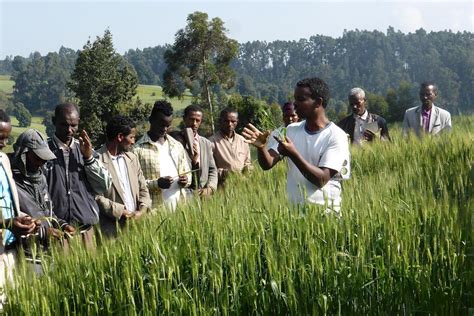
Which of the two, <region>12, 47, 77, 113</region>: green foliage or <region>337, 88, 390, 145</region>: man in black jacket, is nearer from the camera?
<region>337, 88, 390, 145</region>: man in black jacket

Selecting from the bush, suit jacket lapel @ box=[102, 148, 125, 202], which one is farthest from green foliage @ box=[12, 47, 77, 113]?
suit jacket lapel @ box=[102, 148, 125, 202]

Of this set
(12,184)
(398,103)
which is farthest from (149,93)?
(12,184)

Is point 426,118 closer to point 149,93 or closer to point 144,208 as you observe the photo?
point 144,208

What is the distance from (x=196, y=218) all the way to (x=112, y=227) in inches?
73.0

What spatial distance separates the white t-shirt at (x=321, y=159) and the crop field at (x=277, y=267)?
218 mm

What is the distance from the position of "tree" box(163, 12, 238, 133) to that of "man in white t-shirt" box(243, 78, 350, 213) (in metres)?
54.9

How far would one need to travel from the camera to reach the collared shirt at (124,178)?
20.8 ft

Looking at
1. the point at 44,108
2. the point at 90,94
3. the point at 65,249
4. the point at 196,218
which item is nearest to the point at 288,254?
the point at 196,218

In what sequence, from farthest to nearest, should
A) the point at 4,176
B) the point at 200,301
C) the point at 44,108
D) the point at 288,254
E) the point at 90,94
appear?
the point at 44,108, the point at 90,94, the point at 4,176, the point at 288,254, the point at 200,301

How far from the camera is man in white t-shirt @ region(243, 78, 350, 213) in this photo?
4.70 meters

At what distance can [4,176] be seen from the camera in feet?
15.6

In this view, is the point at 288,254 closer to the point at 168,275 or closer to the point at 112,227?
the point at 168,275

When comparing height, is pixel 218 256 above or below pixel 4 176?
below

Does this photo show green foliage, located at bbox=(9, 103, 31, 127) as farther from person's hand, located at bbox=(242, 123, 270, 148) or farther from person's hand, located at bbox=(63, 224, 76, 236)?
person's hand, located at bbox=(242, 123, 270, 148)
